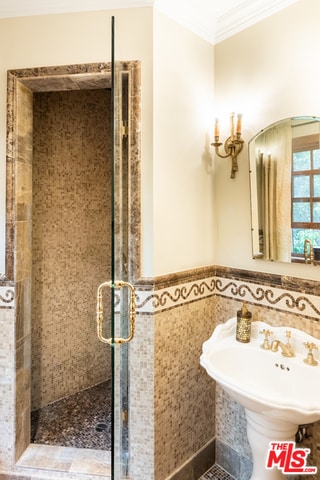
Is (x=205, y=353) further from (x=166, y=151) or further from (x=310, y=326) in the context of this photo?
(x=166, y=151)

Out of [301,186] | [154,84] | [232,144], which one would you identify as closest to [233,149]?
[232,144]

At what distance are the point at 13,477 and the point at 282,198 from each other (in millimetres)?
2099

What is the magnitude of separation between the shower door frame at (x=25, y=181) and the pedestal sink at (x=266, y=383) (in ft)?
1.96

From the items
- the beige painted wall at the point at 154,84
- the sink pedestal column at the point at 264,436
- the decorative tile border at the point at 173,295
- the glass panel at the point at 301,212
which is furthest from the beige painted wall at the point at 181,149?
the sink pedestal column at the point at 264,436

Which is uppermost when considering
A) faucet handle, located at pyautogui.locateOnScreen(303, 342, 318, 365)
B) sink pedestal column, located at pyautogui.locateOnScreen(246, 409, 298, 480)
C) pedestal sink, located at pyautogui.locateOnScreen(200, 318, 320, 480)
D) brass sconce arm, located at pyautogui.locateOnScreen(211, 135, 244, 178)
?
brass sconce arm, located at pyautogui.locateOnScreen(211, 135, 244, 178)

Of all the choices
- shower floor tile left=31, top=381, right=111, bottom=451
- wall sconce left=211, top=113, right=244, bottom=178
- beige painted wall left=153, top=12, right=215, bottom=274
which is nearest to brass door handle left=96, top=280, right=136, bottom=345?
beige painted wall left=153, top=12, right=215, bottom=274

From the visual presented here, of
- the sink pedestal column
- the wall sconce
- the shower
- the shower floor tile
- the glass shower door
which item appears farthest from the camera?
the shower

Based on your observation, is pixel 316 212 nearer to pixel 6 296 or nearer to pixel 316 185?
pixel 316 185

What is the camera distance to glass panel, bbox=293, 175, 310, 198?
4.40ft

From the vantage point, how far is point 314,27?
1.30 meters

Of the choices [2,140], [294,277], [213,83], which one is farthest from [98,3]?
[294,277]

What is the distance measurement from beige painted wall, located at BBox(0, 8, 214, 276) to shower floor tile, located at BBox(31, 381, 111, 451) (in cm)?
121

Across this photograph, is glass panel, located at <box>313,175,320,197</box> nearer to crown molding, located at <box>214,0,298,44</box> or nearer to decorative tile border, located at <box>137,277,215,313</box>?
decorative tile border, located at <box>137,277,215,313</box>

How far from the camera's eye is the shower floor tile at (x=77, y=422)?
1758mm
